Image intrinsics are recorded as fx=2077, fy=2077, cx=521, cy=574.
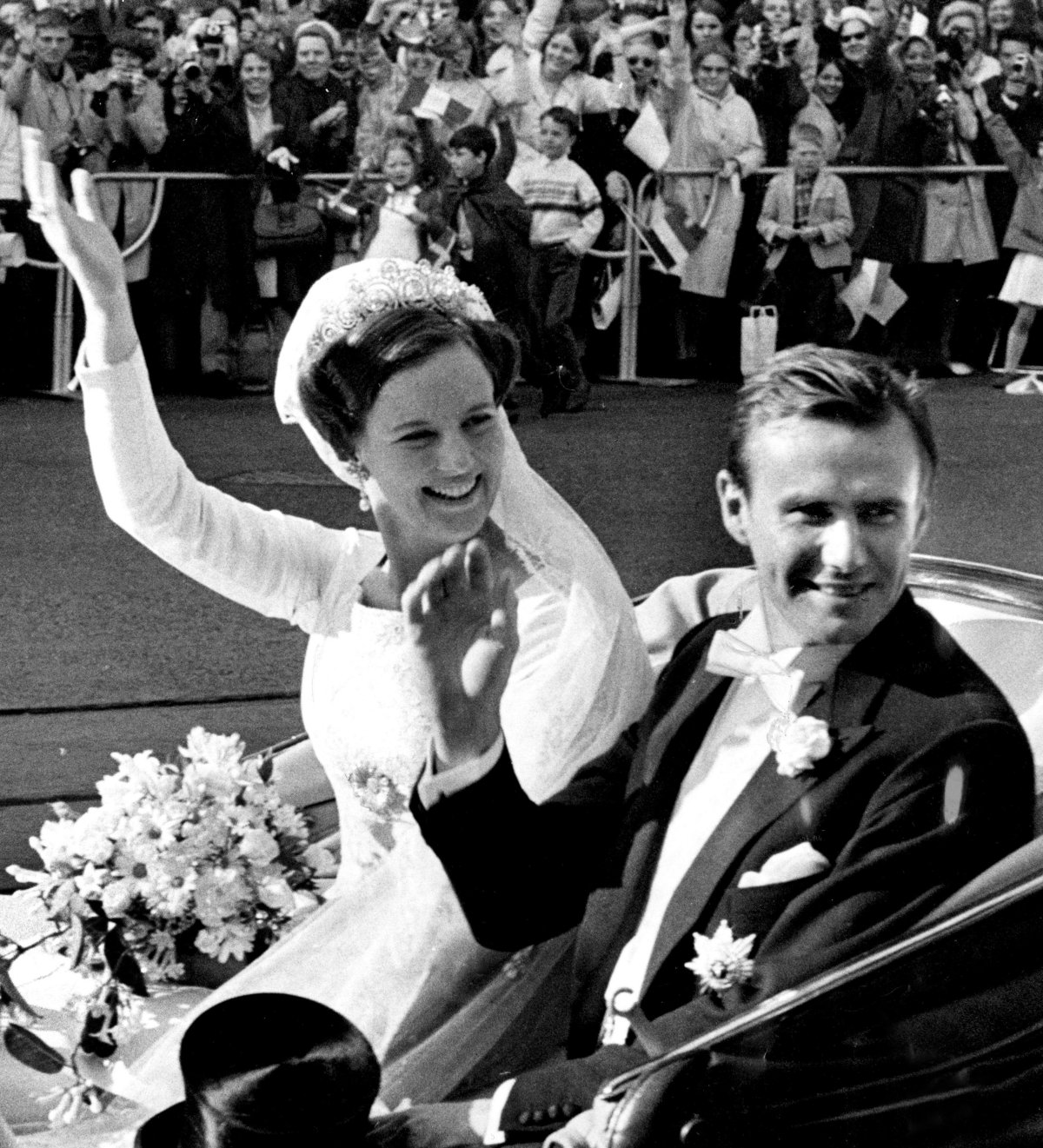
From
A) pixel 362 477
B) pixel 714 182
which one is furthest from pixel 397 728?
pixel 714 182

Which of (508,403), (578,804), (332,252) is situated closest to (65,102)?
(332,252)

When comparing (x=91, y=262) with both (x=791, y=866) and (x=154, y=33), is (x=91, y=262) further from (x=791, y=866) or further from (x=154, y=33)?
(x=791, y=866)

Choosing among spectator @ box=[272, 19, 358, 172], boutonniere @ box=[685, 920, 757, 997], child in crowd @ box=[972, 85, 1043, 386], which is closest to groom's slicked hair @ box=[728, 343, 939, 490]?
boutonniere @ box=[685, 920, 757, 997]

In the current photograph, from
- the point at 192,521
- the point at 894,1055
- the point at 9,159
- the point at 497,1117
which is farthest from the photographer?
the point at 9,159

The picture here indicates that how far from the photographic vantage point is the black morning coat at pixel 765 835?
1.55 meters

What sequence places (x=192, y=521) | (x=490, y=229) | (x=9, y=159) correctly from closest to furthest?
(x=192, y=521)
(x=9, y=159)
(x=490, y=229)

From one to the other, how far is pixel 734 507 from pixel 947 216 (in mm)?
583

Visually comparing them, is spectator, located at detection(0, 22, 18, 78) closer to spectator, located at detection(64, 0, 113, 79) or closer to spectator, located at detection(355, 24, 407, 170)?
spectator, located at detection(64, 0, 113, 79)

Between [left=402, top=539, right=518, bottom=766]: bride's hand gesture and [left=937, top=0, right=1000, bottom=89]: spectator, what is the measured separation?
82cm

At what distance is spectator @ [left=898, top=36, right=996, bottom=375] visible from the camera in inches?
75.1

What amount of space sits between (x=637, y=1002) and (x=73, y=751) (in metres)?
1.82

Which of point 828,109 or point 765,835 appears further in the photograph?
point 828,109


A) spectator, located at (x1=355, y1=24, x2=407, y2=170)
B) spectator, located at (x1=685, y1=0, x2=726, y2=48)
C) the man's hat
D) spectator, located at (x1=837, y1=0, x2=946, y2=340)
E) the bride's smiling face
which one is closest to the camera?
the man's hat

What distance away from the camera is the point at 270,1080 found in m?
1.61
